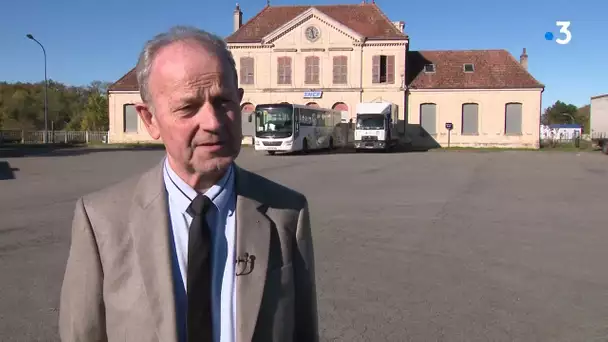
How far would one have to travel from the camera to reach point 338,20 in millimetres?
47969

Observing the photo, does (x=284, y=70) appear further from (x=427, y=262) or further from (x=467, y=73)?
(x=427, y=262)

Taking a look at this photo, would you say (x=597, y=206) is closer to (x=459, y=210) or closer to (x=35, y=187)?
(x=459, y=210)

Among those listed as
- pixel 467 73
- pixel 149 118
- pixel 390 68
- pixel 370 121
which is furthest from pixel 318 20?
pixel 149 118


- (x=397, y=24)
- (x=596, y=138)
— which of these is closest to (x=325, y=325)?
(x=596, y=138)

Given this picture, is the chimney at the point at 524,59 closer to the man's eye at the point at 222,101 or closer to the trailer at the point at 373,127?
the trailer at the point at 373,127

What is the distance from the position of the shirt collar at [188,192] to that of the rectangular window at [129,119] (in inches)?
1969

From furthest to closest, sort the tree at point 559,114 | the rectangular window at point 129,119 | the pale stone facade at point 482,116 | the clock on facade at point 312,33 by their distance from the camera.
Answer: the tree at point 559,114 < the rectangular window at point 129,119 < the clock on facade at point 312,33 < the pale stone facade at point 482,116

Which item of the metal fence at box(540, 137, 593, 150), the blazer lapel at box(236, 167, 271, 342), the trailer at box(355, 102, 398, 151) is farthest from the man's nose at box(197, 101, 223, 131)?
the metal fence at box(540, 137, 593, 150)

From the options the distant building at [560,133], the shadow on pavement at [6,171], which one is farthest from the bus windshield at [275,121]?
the distant building at [560,133]

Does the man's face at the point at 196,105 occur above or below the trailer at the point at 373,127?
below

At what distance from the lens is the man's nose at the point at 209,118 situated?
171 centimetres

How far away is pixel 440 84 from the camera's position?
46531 mm

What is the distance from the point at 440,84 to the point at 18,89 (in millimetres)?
57798

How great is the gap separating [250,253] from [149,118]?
0.58 meters
